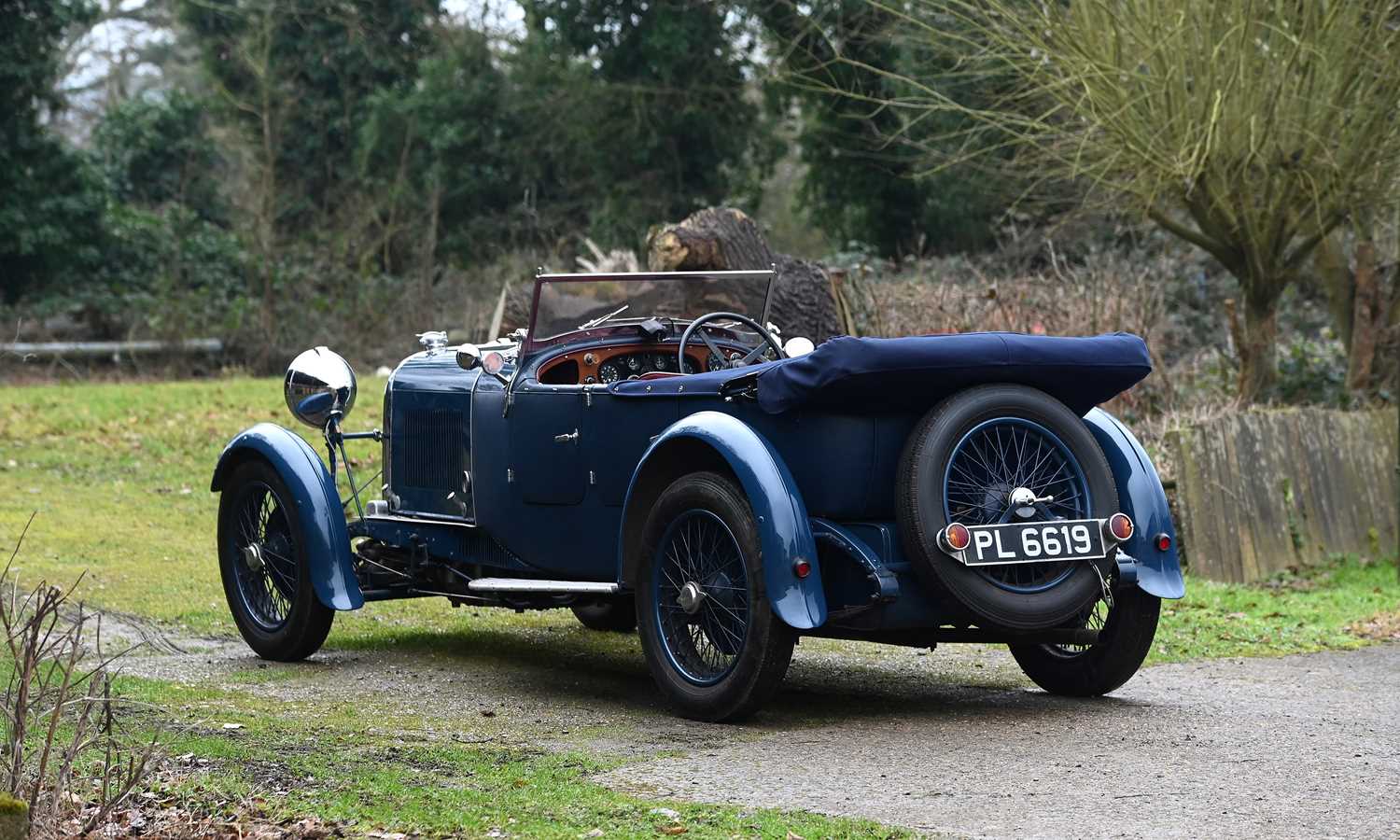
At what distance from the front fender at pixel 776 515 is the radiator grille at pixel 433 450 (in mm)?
1890

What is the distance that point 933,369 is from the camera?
600cm

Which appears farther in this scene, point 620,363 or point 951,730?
point 620,363

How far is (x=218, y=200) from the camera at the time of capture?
30562 mm

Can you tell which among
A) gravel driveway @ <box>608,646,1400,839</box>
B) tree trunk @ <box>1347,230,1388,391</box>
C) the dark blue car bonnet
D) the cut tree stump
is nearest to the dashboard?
the dark blue car bonnet

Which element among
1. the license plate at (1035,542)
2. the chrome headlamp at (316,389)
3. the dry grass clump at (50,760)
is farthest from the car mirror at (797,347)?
the dry grass clump at (50,760)

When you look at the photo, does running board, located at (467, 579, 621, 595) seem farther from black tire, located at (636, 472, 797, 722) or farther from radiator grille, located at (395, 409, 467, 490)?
radiator grille, located at (395, 409, 467, 490)

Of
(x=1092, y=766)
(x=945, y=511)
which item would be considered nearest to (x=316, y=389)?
(x=945, y=511)

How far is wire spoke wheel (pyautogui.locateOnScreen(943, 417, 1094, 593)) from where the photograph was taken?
6.10 m

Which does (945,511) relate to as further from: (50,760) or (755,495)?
(50,760)

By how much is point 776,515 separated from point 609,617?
Result: 3.04 metres

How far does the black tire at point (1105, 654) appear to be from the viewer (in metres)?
6.65

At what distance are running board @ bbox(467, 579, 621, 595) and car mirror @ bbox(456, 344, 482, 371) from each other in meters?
0.94

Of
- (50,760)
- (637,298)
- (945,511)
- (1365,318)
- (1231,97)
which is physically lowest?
(50,760)

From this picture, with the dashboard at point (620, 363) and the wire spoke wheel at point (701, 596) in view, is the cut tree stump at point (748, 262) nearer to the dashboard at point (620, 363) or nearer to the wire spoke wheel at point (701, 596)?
the dashboard at point (620, 363)
